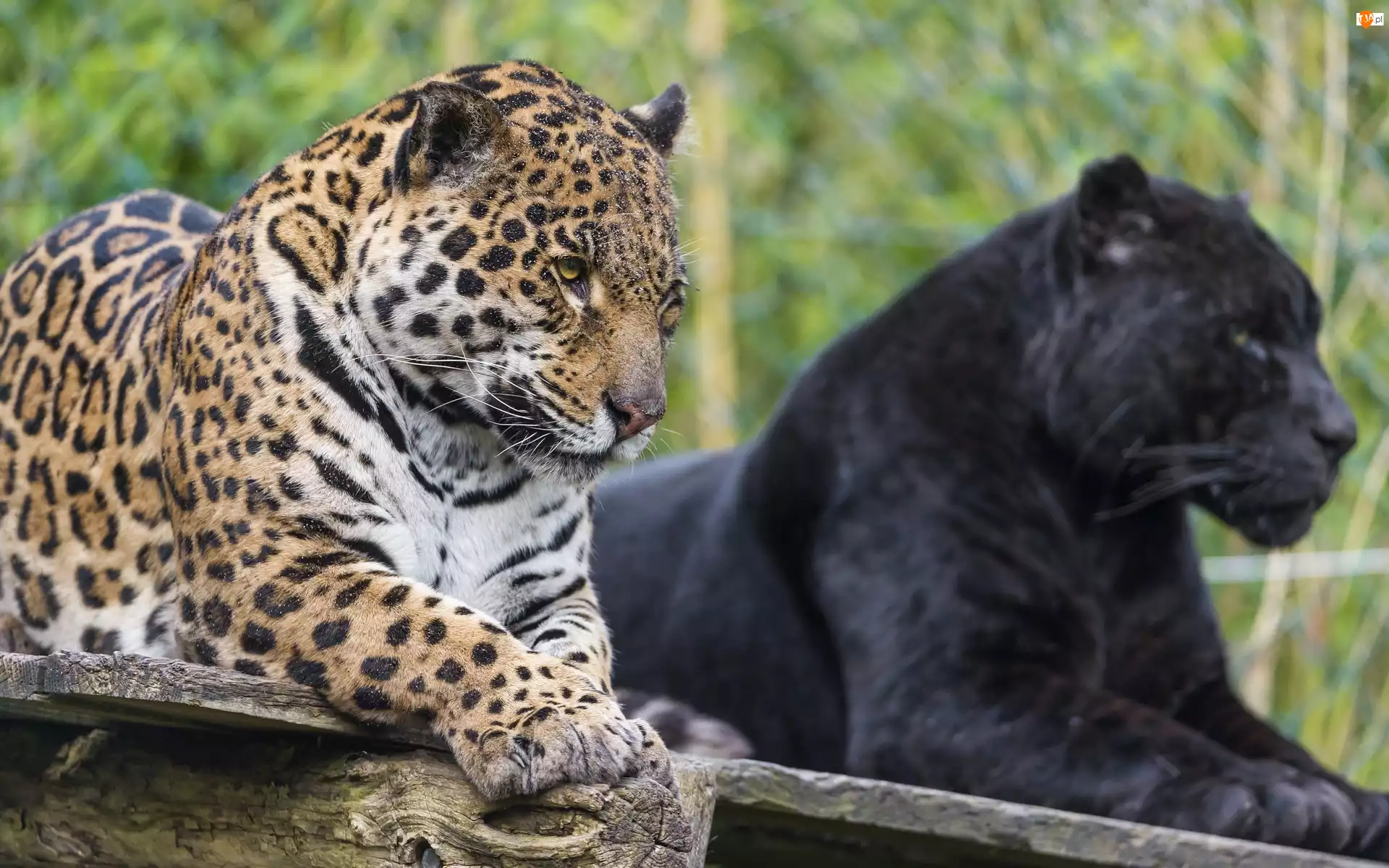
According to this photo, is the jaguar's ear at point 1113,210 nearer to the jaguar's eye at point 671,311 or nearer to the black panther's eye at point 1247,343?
the black panther's eye at point 1247,343

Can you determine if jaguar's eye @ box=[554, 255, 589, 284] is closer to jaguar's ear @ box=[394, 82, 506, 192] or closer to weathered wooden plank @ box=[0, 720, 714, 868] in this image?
jaguar's ear @ box=[394, 82, 506, 192]

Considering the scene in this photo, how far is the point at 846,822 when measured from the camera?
355cm

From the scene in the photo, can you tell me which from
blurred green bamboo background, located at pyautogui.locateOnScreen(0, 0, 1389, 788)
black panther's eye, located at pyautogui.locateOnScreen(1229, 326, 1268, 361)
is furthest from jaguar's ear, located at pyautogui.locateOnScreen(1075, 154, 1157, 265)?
blurred green bamboo background, located at pyautogui.locateOnScreen(0, 0, 1389, 788)

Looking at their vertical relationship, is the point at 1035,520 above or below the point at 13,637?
below

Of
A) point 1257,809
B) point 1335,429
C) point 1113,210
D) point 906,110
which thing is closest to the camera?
point 1257,809

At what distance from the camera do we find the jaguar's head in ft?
9.73

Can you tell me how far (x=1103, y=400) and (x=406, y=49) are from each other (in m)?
4.12

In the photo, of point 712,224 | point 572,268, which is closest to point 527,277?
point 572,268

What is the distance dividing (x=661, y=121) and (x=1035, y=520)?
201 cm

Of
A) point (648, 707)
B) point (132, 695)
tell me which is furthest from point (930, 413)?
point (132, 695)

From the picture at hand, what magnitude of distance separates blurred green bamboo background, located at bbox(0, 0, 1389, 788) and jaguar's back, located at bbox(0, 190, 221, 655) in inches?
128

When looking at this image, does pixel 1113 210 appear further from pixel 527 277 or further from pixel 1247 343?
pixel 527 277

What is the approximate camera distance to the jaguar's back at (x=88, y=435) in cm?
348

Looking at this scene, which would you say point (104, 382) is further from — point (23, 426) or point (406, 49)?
point (406, 49)
